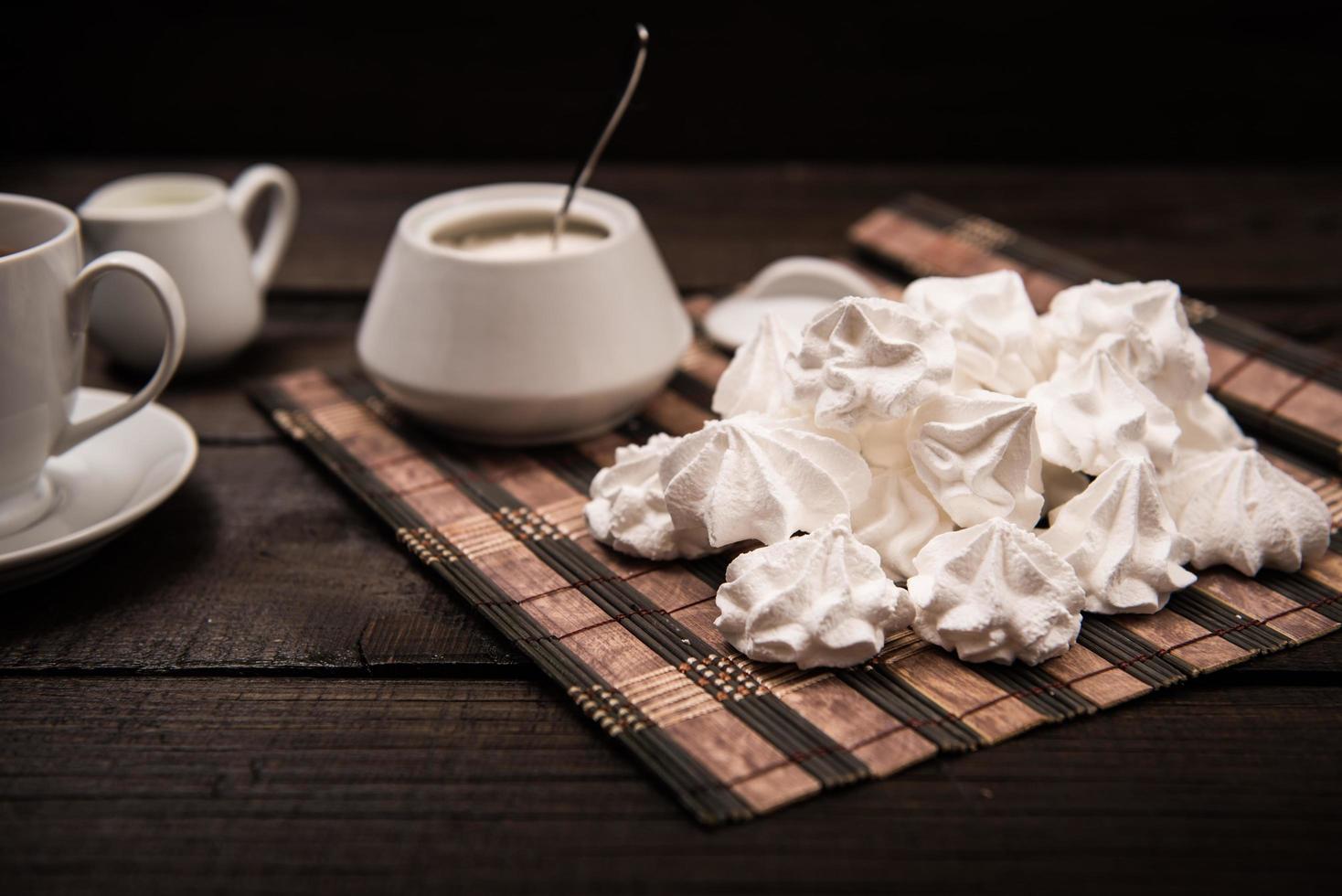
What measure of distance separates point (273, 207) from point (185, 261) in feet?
0.58

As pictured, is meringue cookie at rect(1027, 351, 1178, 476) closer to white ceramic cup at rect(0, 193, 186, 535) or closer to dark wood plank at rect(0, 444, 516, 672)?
dark wood plank at rect(0, 444, 516, 672)

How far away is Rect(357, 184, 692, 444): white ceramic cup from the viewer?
899 millimetres

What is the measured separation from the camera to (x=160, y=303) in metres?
0.81

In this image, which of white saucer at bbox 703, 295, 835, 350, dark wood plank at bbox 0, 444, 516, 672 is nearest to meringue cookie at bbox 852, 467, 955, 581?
dark wood plank at bbox 0, 444, 516, 672

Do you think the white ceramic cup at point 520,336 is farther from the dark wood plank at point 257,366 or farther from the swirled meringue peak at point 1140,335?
the swirled meringue peak at point 1140,335

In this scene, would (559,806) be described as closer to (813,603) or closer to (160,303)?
(813,603)

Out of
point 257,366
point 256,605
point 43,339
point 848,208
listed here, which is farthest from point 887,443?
point 848,208

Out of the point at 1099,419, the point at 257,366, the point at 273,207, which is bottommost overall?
the point at 257,366

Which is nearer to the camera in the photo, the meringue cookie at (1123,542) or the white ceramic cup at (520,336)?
A: the meringue cookie at (1123,542)

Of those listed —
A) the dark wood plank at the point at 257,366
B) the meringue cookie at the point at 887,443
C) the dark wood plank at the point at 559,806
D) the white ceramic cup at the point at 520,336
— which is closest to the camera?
the dark wood plank at the point at 559,806

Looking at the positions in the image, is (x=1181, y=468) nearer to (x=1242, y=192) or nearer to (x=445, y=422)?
(x=445, y=422)

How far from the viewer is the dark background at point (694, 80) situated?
180 cm

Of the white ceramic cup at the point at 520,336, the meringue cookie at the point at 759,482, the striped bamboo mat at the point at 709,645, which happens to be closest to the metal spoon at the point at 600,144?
the white ceramic cup at the point at 520,336

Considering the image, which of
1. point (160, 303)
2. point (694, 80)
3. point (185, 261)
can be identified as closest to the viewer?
point (160, 303)
